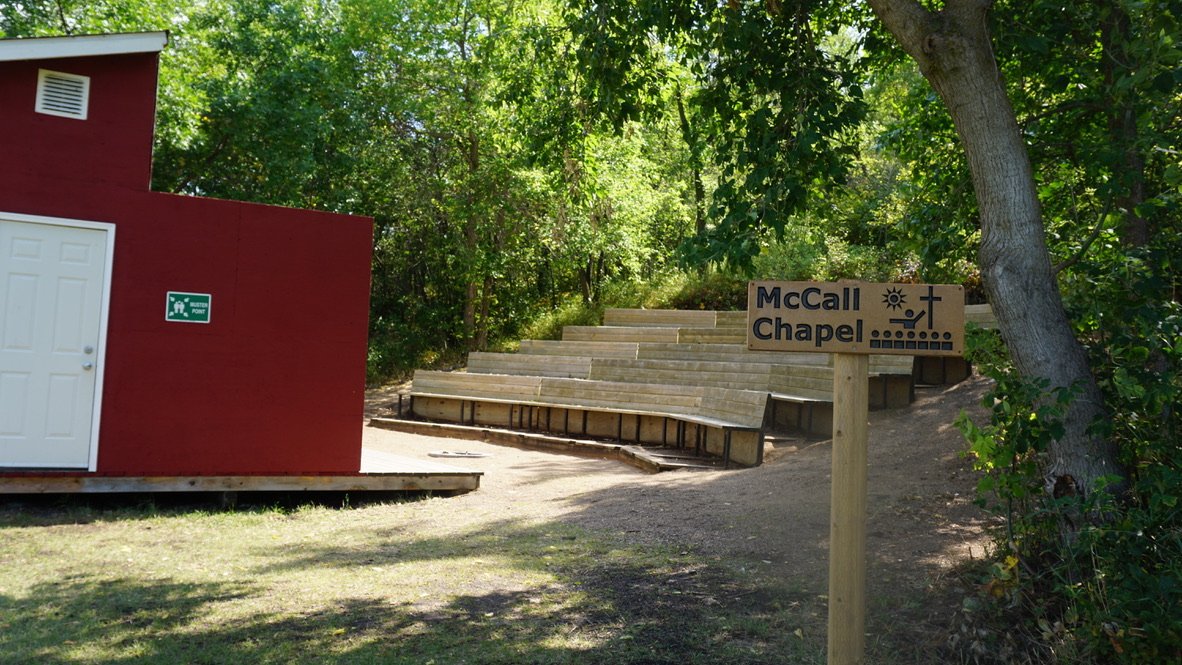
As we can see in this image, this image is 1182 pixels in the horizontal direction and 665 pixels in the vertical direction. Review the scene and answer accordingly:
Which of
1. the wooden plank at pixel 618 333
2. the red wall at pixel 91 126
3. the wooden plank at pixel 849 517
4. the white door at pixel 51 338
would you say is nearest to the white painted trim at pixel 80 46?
the red wall at pixel 91 126

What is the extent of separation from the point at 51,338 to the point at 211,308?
1.23m

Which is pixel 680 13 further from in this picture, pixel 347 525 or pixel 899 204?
pixel 899 204

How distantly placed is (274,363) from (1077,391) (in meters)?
6.53

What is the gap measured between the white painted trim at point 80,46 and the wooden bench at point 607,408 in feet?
22.2

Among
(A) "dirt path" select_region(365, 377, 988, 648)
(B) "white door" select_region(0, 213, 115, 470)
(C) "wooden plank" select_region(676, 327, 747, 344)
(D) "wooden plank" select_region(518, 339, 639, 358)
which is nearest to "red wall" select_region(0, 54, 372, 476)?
(B) "white door" select_region(0, 213, 115, 470)

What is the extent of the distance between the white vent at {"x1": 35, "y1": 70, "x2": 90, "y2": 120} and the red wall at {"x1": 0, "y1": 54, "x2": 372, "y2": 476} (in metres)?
0.07

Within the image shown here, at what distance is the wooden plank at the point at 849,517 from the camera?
364 centimetres

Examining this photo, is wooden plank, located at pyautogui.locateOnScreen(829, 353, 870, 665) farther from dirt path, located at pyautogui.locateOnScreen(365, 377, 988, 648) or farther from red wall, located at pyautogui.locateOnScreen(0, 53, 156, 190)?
red wall, located at pyautogui.locateOnScreen(0, 53, 156, 190)

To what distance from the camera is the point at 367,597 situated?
544 cm

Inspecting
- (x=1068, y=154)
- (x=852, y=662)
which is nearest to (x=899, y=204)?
(x=1068, y=154)

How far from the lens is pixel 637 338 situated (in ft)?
54.4

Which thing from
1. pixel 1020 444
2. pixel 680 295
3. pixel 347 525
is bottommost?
pixel 347 525

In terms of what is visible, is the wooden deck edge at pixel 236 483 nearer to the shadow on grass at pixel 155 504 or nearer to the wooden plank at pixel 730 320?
the shadow on grass at pixel 155 504

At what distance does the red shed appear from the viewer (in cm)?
761
